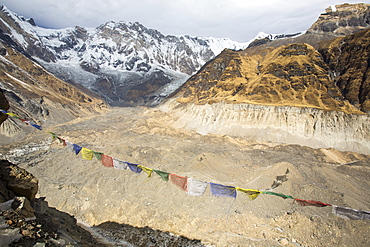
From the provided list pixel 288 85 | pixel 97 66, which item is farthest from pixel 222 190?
pixel 97 66

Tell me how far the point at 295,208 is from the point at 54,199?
619 inches

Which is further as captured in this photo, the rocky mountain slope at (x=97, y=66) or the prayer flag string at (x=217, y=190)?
the rocky mountain slope at (x=97, y=66)

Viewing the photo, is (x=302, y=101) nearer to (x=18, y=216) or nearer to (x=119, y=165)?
(x=119, y=165)

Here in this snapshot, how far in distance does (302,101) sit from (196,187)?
33.7m

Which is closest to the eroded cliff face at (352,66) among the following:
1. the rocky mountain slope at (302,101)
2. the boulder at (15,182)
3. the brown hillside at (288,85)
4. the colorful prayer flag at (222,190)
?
the rocky mountain slope at (302,101)

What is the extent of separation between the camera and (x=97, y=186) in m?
15.8

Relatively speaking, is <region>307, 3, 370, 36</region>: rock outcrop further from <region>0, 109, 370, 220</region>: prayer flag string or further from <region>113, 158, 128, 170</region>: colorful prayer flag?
<region>113, 158, 128, 170</region>: colorful prayer flag

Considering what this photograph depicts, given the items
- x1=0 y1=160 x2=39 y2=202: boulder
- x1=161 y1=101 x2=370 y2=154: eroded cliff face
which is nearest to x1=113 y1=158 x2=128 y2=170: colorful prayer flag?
x1=0 y1=160 x2=39 y2=202: boulder

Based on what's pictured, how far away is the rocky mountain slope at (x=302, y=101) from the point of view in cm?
3278

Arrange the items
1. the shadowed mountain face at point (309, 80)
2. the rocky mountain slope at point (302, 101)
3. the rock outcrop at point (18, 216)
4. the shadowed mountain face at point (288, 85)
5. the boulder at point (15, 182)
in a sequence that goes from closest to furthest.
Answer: the rock outcrop at point (18, 216), the boulder at point (15, 182), the rocky mountain slope at point (302, 101), the shadowed mountain face at point (309, 80), the shadowed mountain face at point (288, 85)

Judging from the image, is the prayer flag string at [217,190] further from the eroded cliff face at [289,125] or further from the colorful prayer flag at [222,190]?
the eroded cliff face at [289,125]

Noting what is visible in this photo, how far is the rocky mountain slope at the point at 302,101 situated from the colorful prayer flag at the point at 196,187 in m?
25.5

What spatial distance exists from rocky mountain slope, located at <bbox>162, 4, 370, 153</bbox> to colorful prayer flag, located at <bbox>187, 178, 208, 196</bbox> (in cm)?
2545

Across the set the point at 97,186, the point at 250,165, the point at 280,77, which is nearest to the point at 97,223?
the point at 97,186
